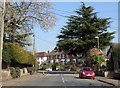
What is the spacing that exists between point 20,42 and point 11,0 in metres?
23.2

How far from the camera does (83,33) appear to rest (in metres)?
67.6

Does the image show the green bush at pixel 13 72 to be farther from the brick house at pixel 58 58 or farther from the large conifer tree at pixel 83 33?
the brick house at pixel 58 58

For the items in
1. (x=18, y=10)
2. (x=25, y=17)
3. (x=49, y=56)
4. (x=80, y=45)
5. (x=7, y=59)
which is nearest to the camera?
(x=18, y=10)

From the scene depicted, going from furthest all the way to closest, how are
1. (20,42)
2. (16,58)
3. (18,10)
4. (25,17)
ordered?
(20,42) < (16,58) < (25,17) < (18,10)

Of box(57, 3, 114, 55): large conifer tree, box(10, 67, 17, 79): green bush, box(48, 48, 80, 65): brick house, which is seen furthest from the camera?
box(48, 48, 80, 65): brick house

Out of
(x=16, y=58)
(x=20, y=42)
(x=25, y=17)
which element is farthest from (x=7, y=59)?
(x=20, y=42)

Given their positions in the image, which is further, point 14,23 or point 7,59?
point 7,59

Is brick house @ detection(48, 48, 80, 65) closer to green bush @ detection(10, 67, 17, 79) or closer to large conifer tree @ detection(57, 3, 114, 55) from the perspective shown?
large conifer tree @ detection(57, 3, 114, 55)

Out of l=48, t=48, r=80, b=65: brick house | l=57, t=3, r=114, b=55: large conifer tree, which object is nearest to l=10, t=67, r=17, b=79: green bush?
l=57, t=3, r=114, b=55: large conifer tree

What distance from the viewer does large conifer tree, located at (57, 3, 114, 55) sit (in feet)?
218

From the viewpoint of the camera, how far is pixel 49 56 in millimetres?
175875

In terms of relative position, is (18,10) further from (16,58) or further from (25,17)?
(16,58)

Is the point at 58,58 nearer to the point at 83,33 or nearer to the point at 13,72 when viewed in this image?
the point at 83,33

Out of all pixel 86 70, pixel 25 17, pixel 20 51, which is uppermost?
pixel 25 17
